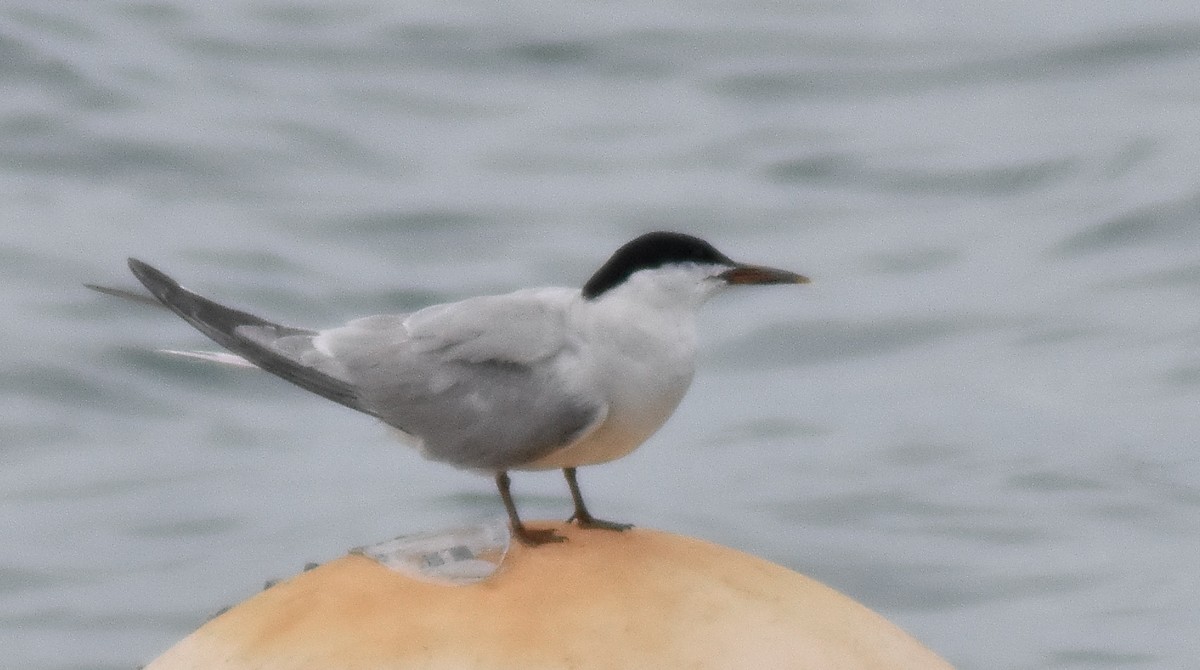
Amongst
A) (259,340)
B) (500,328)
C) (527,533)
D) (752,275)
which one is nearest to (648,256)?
(752,275)

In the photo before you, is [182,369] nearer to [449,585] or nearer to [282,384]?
[282,384]

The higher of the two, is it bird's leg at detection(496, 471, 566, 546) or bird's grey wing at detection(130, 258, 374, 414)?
bird's grey wing at detection(130, 258, 374, 414)

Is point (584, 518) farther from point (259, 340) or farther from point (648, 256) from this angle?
point (259, 340)

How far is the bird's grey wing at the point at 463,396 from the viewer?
482 cm

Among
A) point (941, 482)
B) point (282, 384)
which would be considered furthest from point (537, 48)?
point (941, 482)

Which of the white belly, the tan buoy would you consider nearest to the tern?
the white belly

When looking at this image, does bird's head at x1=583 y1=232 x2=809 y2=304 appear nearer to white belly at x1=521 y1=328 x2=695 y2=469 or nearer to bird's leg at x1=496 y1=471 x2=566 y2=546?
white belly at x1=521 y1=328 x2=695 y2=469

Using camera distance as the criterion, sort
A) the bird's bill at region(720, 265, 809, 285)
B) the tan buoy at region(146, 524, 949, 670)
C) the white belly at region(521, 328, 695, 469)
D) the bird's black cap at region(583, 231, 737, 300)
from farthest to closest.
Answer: the bird's bill at region(720, 265, 809, 285)
the bird's black cap at region(583, 231, 737, 300)
the white belly at region(521, 328, 695, 469)
the tan buoy at region(146, 524, 949, 670)

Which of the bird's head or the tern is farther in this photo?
the bird's head

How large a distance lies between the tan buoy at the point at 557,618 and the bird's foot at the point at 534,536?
0.14ft

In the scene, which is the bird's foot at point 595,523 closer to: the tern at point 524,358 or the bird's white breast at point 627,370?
the tern at point 524,358

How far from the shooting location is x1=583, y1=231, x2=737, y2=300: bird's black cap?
16.2 feet

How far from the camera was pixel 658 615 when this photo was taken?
4.37 m

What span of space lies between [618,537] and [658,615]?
419 mm
